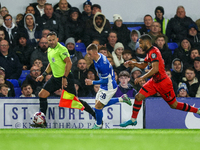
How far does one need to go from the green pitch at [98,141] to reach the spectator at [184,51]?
4.52 meters

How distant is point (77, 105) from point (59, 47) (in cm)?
130

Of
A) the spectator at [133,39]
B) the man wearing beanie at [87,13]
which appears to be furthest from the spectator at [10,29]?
the spectator at [133,39]

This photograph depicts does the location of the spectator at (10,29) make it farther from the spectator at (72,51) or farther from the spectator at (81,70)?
the spectator at (81,70)

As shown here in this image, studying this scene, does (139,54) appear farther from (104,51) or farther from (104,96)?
(104,96)

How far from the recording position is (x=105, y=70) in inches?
305

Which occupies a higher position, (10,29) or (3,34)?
(10,29)

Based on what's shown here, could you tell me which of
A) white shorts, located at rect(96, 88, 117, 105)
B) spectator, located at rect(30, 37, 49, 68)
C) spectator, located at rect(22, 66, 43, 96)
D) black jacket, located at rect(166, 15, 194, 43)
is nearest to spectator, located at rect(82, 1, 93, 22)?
spectator, located at rect(30, 37, 49, 68)

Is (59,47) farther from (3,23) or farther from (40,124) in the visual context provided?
(3,23)

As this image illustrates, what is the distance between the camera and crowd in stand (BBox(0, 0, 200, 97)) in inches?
364

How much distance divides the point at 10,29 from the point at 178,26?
5.18 meters

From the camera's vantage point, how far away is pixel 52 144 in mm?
5395

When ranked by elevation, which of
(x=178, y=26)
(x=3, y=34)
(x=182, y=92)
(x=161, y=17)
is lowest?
(x=182, y=92)

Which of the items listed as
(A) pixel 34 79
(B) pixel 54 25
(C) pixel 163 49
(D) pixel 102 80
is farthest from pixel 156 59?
(B) pixel 54 25

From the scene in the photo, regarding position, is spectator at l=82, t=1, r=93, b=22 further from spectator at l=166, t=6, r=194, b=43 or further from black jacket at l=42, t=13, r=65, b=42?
spectator at l=166, t=6, r=194, b=43
